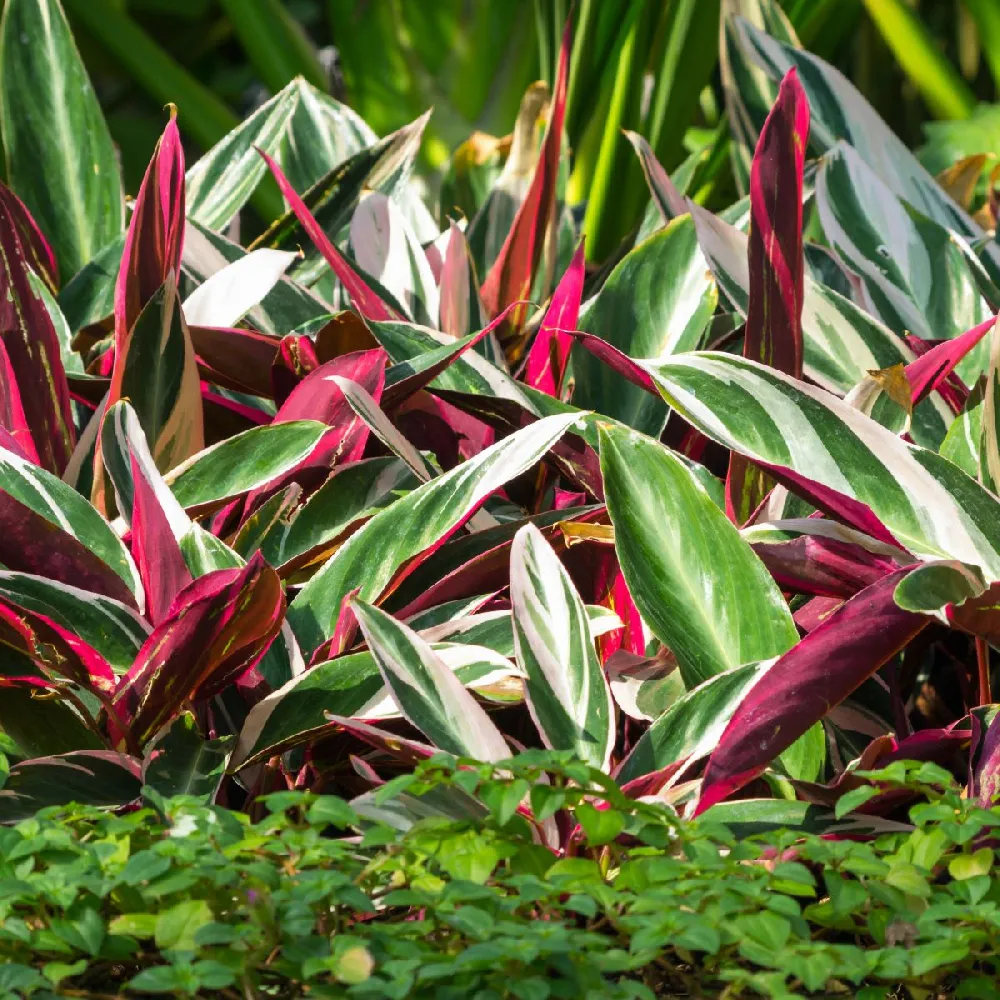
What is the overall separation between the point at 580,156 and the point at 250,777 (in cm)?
169

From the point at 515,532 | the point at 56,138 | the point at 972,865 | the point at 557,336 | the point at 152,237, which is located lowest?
the point at 972,865

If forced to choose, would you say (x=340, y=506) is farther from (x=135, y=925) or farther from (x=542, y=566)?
(x=135, y=925)

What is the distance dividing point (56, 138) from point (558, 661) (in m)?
1.09

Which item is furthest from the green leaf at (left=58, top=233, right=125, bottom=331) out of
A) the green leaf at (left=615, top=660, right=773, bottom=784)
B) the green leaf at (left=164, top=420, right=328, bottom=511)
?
the green leaf at (left=615, top=660, right=773, bottom=784)

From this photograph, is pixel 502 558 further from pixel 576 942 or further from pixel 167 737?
pixel 576 942

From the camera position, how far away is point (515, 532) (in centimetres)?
92

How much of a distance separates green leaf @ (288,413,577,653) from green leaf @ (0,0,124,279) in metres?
0.84

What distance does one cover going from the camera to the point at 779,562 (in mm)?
849

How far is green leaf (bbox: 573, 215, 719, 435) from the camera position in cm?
114

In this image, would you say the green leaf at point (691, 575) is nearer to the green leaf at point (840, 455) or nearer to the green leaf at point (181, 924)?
the green leaf at point (840, 455)

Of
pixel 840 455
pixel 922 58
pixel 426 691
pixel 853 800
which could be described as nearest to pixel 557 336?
pixel 840 455

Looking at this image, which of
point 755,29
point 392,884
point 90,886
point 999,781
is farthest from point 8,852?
point 755,29

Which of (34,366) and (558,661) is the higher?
(34,366)

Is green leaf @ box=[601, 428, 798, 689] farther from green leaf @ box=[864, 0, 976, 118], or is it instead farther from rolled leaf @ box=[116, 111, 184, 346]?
green leaf @ box=[864, 0, 976, 118]
